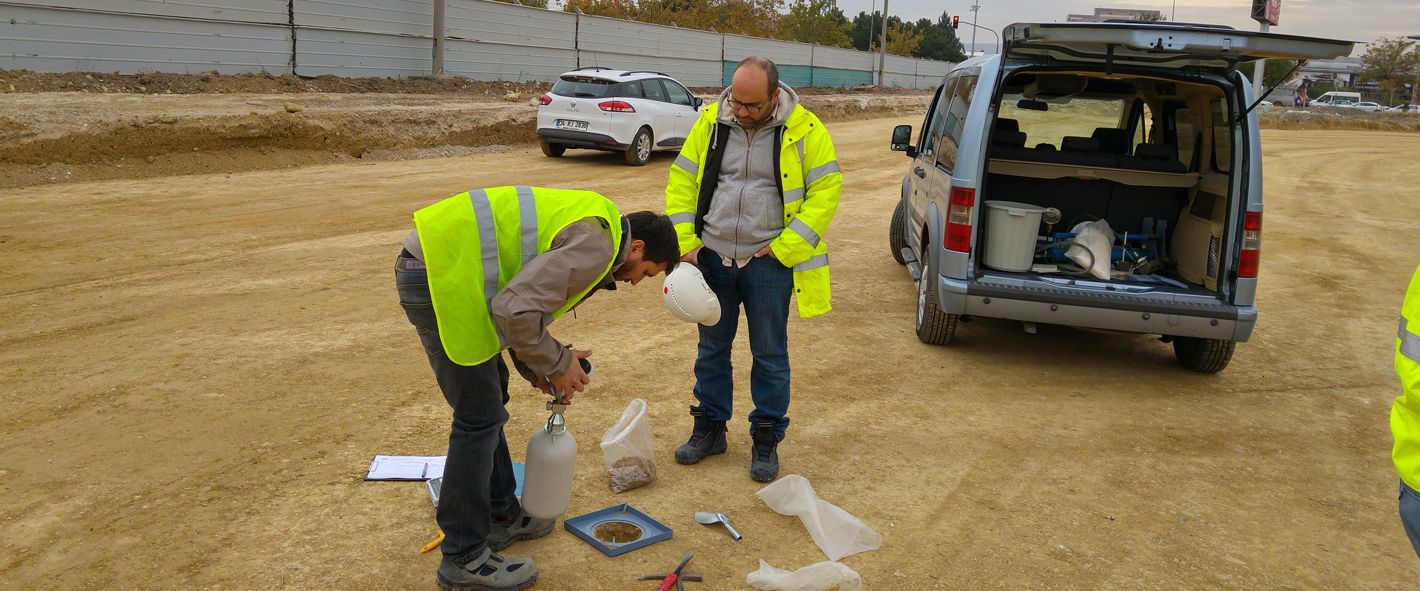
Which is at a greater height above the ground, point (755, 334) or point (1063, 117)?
point (1063, 117)

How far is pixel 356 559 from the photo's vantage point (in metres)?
3.73

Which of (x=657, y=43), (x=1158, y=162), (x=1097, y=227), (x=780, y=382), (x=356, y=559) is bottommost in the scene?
(x=356, y=559)

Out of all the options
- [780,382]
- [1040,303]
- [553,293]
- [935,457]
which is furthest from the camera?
[1040,303]

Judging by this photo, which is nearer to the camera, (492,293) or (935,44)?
(492,293)

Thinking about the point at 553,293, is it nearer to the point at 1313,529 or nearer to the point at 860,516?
the point at 860,516

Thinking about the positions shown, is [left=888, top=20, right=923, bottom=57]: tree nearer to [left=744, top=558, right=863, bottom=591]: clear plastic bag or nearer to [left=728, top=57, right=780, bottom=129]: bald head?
[left=728, top=57, right=780, bottom=129]: bald head

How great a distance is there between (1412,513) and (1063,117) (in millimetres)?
5777

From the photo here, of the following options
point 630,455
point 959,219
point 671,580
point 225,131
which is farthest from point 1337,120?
point 671,580

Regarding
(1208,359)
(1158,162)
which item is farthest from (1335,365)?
(1158,162)

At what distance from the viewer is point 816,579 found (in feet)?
11.9

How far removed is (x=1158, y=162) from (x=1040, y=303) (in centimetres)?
170

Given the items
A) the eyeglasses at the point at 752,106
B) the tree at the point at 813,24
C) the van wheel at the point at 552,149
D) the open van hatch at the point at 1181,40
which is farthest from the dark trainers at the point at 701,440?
the tree at the point at 813,24

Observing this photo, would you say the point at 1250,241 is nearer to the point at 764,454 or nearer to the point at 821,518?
the point at 764,454

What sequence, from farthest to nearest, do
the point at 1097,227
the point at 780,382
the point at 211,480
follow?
the point at 1097,227, the point at 780,382, the point at 211,480
